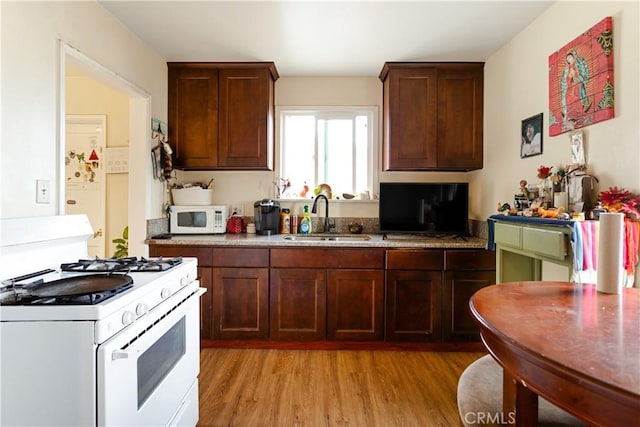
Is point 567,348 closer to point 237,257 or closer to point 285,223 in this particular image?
point 237,257

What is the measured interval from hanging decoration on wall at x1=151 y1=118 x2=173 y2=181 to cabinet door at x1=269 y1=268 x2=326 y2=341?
1258mm

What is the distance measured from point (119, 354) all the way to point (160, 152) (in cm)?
211

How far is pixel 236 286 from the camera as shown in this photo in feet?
8.59

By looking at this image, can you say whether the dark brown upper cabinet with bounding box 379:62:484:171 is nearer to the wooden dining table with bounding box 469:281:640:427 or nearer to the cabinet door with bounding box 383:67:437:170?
the cabinet door with bounding box 383:67:437:170

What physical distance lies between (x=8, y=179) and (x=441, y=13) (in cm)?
253

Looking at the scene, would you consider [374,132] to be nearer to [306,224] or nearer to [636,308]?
[306,224]

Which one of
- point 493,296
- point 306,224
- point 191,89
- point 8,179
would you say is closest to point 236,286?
point 306,224

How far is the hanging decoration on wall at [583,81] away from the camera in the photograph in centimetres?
157

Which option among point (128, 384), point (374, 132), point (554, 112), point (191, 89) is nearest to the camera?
point (128, 384)

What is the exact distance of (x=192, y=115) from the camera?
293 cm

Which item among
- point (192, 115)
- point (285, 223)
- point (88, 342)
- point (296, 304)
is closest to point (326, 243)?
point (296, 304)

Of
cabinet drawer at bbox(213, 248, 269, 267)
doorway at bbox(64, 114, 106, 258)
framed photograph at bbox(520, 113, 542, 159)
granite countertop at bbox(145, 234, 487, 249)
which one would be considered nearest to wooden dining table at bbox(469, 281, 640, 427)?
framed photograph at bbox(520, 113, 542, 159)

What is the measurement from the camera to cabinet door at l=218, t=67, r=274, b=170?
290cm

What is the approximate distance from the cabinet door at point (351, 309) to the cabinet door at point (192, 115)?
1.51 meters
